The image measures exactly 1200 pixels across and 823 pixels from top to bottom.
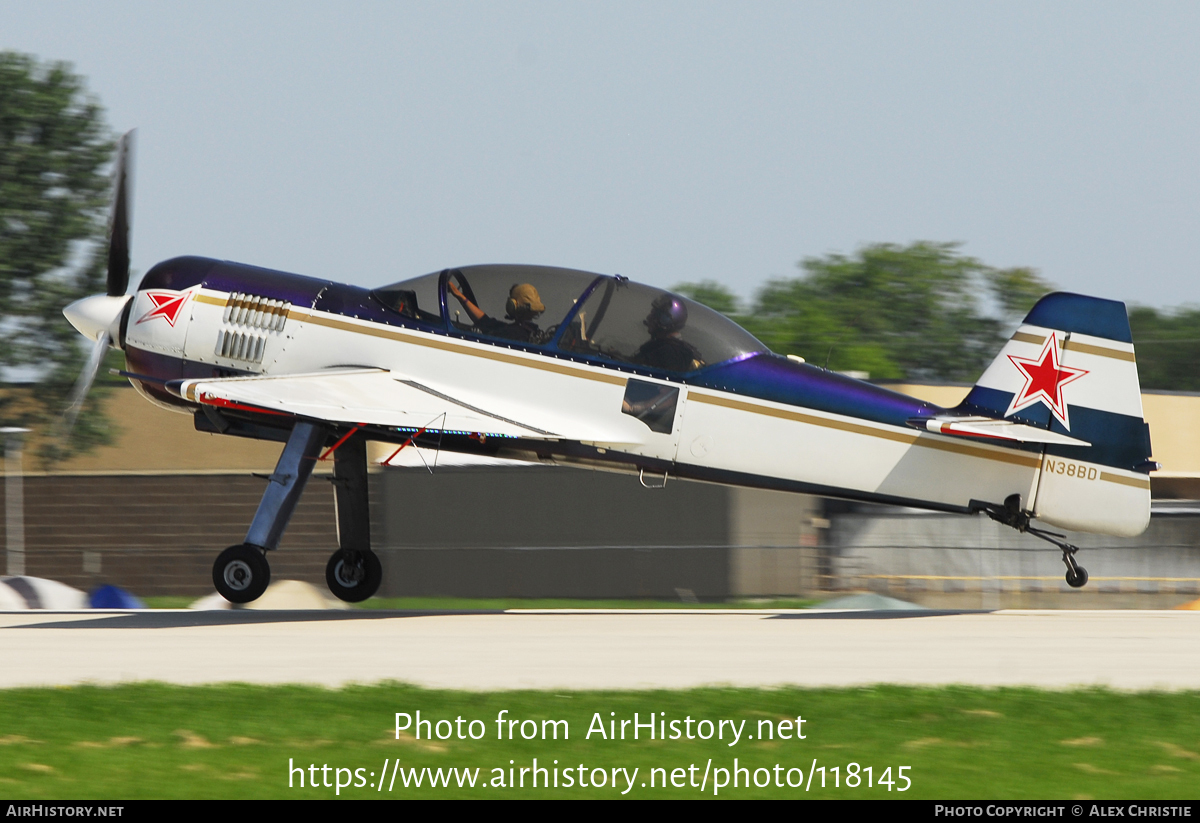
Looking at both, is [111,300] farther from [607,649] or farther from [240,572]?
[607,649]

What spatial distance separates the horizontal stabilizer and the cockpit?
5.54 ft

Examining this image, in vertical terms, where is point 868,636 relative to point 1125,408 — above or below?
below

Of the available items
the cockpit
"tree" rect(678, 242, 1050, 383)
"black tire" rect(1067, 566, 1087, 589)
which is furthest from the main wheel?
"tree" rect(678, 242, 1050, 383)

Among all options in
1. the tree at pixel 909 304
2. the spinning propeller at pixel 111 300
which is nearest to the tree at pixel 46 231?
the spinning propeller at pixel 111 300

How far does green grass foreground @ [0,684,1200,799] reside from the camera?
5871 mm

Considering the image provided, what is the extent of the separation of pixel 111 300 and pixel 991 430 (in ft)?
28.6

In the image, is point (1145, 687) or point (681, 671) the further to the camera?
point (681, 671)

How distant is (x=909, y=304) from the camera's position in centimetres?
7762

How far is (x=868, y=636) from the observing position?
36.3 ft

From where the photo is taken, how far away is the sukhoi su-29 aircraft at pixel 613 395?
1205 centimetres

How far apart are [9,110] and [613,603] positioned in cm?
2165

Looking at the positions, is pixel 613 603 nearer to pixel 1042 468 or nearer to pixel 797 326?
pixel 1042 468
